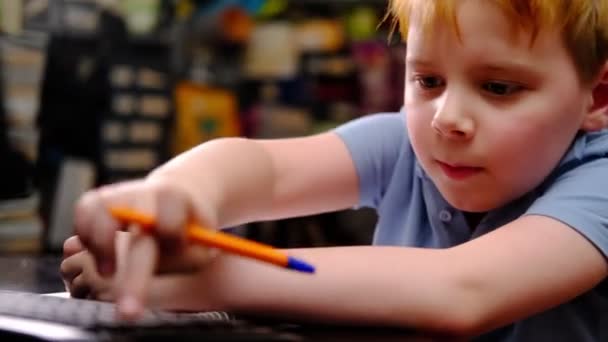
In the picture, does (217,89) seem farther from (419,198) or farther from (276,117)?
(419,198)

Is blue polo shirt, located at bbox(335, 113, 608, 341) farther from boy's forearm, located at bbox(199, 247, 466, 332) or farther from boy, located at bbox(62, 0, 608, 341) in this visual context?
boy's forearm, located at bbox(199, 247, 466, 332)

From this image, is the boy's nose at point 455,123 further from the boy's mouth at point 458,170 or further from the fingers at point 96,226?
the fingers at point 96,226

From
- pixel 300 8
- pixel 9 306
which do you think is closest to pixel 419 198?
pixel 9 306

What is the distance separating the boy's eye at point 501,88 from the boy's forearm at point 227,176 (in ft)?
0.60

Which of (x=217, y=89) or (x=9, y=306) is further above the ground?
(x=9, y=306)

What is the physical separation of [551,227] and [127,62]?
1.46 m

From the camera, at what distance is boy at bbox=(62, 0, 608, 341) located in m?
0.49

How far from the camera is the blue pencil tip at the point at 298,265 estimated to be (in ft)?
1.51

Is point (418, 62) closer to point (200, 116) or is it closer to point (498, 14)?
point (498, 14)

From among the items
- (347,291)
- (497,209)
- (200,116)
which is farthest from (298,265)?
(200,116)

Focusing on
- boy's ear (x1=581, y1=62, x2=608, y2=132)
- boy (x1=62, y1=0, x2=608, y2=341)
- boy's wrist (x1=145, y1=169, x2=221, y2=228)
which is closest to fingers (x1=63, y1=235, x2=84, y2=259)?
boy (x1=62, y1=0, x2=608, y2=341)

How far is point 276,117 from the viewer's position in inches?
81.8

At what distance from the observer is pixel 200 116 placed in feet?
6.56

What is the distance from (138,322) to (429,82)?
Answer: 288 millimetres
